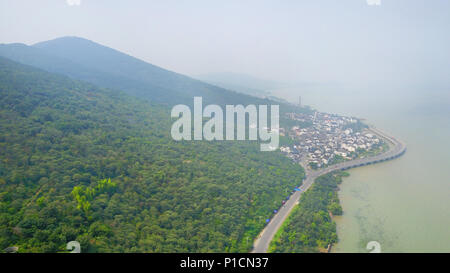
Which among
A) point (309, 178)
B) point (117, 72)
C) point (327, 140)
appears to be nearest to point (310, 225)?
point (309, 178)

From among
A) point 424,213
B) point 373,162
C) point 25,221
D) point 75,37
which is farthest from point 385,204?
point 75,37

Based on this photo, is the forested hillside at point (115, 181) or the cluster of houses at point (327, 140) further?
the cluster of houses at point (327, 140)

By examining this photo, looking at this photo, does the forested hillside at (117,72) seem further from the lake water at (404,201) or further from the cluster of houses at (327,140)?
the lake water at (404,201)

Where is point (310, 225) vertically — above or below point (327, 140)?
below

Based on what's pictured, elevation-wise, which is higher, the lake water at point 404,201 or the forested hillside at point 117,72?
the forested hillside at point 117,72

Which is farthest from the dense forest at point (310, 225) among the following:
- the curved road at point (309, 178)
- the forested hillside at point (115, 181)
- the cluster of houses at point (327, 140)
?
the cluster of houses at point (327, 140)

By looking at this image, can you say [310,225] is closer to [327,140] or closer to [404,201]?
[404,201]

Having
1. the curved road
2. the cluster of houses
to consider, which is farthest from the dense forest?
the cluster of houses
